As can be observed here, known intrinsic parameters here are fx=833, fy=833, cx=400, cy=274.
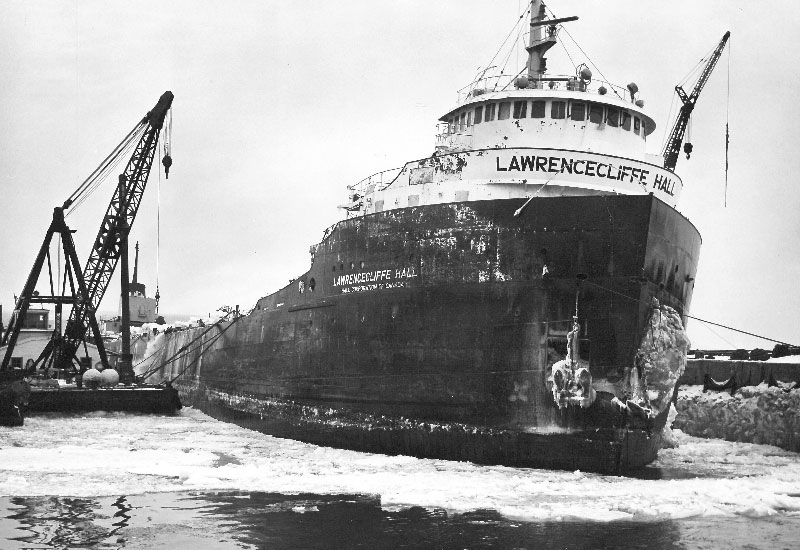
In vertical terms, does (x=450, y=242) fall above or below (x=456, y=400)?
above

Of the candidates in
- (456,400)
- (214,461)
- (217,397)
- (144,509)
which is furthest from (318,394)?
(217,397)

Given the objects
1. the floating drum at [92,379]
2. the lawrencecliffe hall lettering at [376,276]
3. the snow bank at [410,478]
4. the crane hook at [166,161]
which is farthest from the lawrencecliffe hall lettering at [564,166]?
the crane hook at [166,161]

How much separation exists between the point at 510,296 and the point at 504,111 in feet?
17.7

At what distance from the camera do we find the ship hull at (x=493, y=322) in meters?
14.8

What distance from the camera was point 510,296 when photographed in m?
15.5

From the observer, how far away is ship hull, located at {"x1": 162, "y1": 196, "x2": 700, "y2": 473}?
48.5ft

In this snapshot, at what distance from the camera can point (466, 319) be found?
16.0m

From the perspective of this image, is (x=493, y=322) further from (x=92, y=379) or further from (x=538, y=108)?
(x=92, y=379)

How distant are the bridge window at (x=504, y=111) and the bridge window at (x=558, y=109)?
97cm

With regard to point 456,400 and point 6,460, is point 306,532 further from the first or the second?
point 6,460

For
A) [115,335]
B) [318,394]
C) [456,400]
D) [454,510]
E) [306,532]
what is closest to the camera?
[306,532]

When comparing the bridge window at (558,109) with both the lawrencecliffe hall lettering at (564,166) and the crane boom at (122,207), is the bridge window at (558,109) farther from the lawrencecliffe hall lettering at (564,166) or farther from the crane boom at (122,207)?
the crane boom at (122,207)

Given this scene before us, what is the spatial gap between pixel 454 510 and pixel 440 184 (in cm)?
839

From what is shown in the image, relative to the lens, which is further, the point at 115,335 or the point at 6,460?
the point at 115,335
